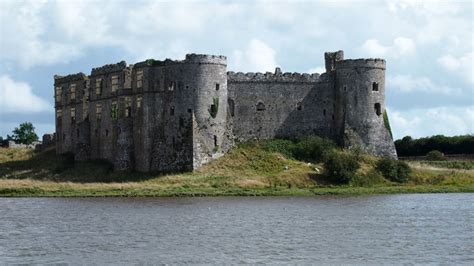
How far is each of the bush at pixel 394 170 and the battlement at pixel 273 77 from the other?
9507 millimetres

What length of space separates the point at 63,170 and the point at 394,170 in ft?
77.2

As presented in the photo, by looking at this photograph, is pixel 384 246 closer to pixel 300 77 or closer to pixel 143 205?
pixel 143 205

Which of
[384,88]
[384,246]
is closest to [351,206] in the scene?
[384,246]

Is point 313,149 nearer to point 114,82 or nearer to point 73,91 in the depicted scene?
point 114,82

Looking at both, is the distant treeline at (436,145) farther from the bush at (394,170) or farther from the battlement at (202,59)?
the battlement at (202,59)

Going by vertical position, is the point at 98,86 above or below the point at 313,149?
above

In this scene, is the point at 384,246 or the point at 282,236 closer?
the point at 384,246

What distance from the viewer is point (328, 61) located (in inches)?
3019

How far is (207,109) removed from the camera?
A: 7006 cm

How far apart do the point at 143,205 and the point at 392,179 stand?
1938cm

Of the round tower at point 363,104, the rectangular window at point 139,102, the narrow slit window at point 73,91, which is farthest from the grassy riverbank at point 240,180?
the narrow slit window at point 73,91

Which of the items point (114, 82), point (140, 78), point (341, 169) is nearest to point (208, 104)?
point (140, 78)

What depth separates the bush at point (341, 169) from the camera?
66250mm

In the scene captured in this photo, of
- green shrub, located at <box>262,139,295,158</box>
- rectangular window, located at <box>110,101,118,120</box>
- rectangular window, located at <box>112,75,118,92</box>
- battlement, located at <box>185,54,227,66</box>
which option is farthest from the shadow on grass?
green shrub, located at <box>262,139,295,158</box>
